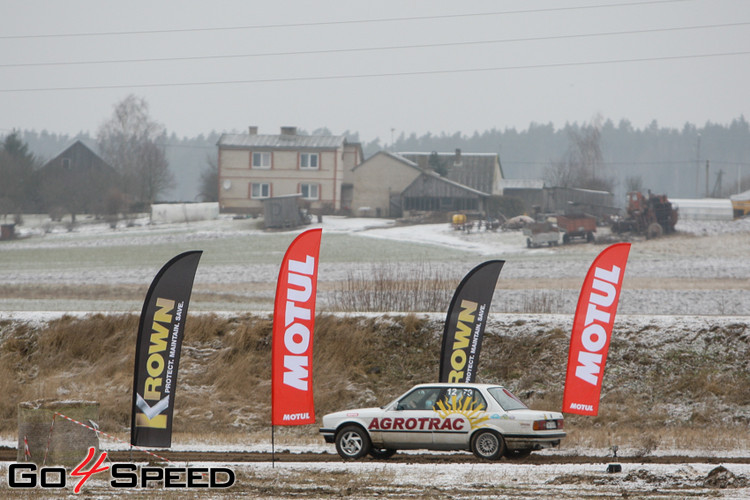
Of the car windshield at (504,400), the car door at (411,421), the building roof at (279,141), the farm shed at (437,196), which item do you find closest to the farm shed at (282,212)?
the farm shed at (437,196)

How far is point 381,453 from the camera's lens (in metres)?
15.9

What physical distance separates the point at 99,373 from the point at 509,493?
628 inches

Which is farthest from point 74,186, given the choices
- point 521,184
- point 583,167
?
point 583,167

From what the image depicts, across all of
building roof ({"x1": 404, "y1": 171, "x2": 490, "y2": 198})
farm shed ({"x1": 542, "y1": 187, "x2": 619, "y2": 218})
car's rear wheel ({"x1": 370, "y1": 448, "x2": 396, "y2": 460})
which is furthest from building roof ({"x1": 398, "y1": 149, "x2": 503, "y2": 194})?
car's rear wheel ({"x1": 370, "y1": 448, "x2": 396, "y2": 460})

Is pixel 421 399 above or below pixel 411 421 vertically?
above

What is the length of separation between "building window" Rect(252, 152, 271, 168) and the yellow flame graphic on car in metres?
71.7

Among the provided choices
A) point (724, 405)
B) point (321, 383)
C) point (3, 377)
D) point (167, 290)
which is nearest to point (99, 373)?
point (3, 377)

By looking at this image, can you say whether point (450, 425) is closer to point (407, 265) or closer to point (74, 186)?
point (407, 265)

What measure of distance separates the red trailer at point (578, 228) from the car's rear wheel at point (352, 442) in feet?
164

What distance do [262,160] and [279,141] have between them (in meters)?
2.93

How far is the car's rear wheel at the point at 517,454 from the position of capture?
607 inches

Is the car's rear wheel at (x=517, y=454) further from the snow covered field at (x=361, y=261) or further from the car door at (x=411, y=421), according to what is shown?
the snow covered field at (x=361, y=261)

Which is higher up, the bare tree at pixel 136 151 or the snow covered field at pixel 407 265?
the bare tree at pixel 136 151

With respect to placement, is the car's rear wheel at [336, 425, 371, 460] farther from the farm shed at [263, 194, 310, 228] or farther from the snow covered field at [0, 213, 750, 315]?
the farm shed at [263, 194, 310, 228]
